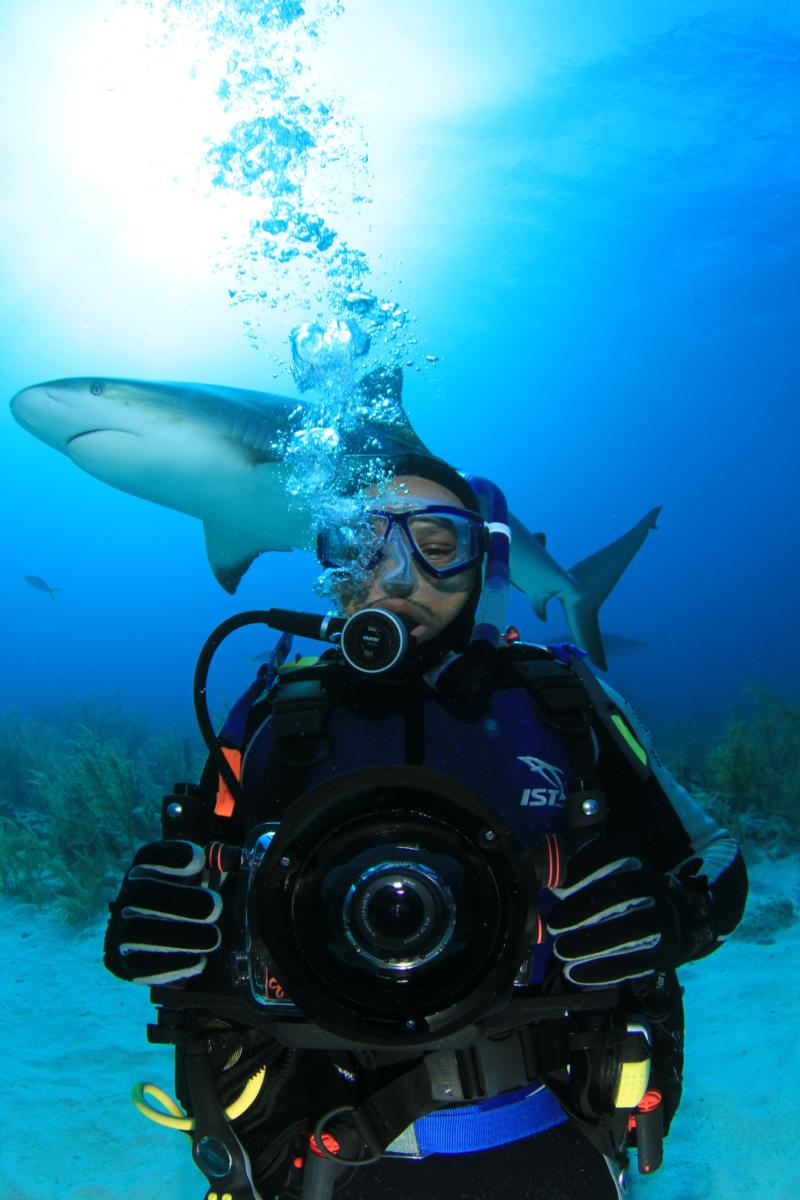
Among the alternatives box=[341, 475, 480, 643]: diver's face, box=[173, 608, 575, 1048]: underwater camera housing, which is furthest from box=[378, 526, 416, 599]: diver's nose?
box=[173, 608, 575, 1048]: underwater camera housing

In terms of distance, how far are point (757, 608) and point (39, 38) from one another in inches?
4532

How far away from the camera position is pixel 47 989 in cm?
474

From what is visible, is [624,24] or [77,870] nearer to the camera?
[77,870]

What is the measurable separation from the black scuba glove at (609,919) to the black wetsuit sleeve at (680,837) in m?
0.22

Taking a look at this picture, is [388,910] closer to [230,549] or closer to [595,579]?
[230,549]

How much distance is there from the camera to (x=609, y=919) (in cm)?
128

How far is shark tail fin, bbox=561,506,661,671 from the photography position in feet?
27.9

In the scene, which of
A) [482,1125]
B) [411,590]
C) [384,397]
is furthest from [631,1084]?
[384,397]

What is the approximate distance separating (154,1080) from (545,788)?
11.6 feet

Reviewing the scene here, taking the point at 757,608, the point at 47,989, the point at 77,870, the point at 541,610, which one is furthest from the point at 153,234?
the point at 757,608

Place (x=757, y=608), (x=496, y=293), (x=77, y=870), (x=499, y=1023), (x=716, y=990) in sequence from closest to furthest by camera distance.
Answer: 1. (x=499, y=1023)
2. (x=716, y=990)
3. (x=77, y=870)
4. (x=496, y=293)
5. (x=757, y=608)

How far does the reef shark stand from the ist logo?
137 inches

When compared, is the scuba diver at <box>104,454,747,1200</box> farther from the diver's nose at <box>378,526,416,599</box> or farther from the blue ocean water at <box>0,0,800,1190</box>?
the blue ocean water at <box>0,0,800,1190</box>

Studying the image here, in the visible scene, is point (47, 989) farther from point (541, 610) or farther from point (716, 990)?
point (541, 610)
